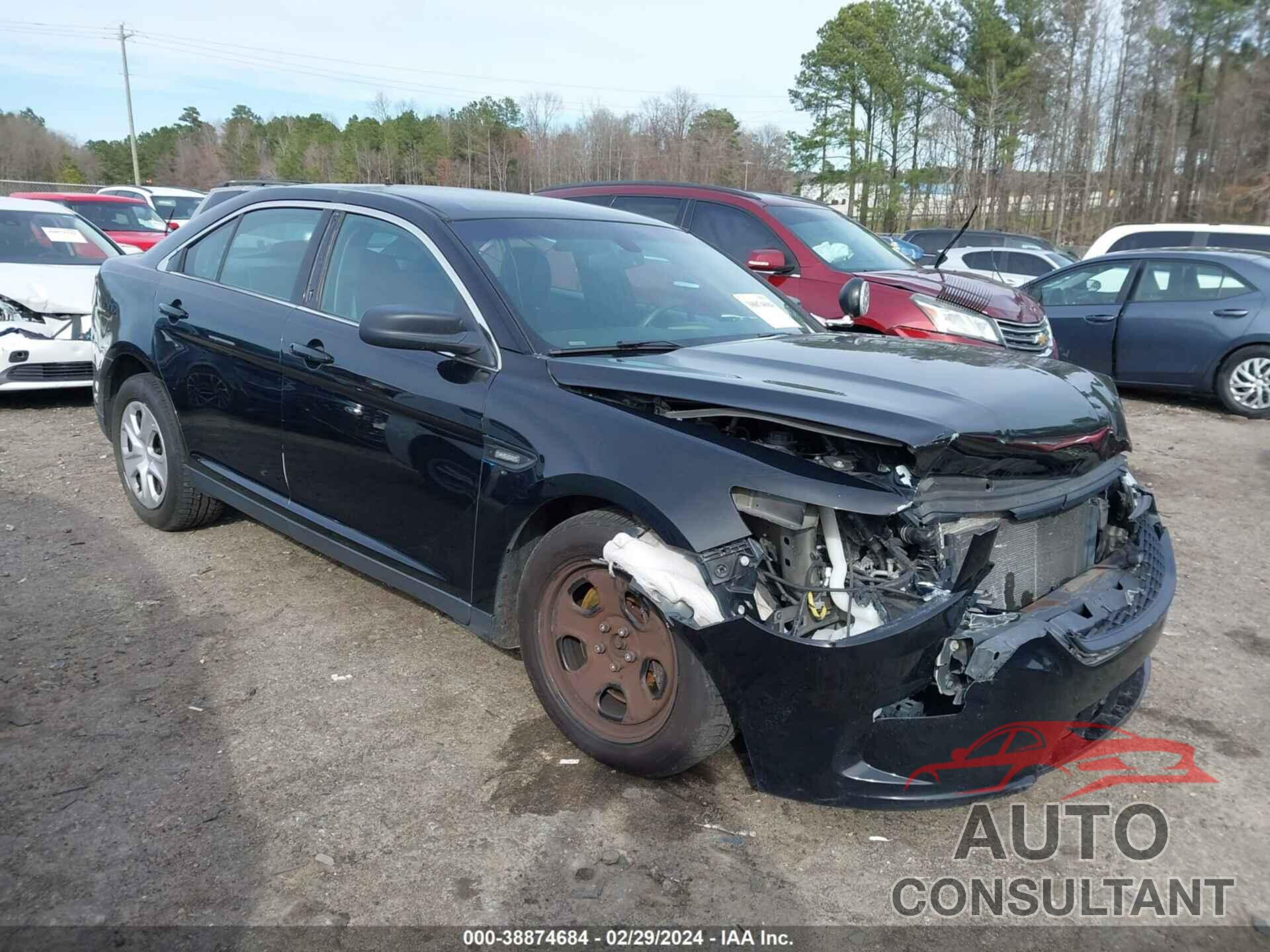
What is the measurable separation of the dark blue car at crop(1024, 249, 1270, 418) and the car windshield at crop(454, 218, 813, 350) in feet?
22.0

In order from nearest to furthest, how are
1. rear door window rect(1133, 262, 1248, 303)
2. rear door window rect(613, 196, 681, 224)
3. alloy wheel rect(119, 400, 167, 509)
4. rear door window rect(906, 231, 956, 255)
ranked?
alloy wheel rect(119, 400, 167, 509) → rear door window rect(613, 196, 681, 224) → rear door window rect(1133, 262, 1248, 303) → rear door window rect(906, 231, 956, 255)

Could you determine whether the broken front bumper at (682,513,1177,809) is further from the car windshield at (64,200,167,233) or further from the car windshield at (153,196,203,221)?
the car windshield at (153,196,203,221)

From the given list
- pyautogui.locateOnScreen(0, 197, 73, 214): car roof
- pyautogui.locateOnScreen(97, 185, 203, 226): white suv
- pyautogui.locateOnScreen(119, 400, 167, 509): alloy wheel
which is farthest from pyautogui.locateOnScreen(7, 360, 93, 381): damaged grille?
pyautogui.locateOnScreen(97, 185, 203, 226): white suv

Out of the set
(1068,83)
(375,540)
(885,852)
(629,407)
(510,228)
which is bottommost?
(885,852)

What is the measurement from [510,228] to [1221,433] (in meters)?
7.57

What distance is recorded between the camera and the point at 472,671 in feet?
12.7

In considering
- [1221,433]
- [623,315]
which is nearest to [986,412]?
[623,315]

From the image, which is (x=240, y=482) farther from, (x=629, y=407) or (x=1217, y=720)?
(x=1217, y=720)

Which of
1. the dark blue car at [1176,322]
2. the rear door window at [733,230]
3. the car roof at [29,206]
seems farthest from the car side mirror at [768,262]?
the car roof at [29,206]

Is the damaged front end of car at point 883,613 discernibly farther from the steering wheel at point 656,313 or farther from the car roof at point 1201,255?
the car roof at point 1201,255

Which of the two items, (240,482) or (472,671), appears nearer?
(472,671)

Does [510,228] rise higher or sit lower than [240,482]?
higher

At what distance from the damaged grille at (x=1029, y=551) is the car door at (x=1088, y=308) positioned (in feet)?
24.7

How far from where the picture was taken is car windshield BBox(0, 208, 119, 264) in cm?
877
